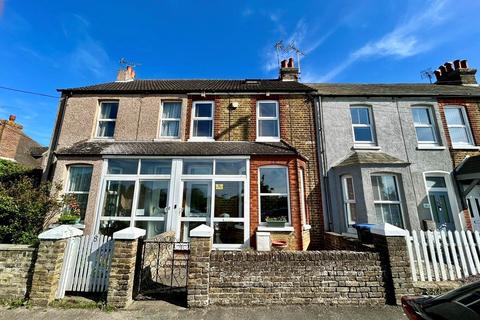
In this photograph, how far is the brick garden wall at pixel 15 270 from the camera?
4297mm

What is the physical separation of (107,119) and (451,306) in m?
12.0

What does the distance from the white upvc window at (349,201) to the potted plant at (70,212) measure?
10.1m

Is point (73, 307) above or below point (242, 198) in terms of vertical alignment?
below

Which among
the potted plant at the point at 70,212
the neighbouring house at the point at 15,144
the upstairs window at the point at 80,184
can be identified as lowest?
the potted plant at the point at 70,212

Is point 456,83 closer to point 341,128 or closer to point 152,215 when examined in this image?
point 341,128

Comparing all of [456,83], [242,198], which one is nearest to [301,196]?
[242,198]

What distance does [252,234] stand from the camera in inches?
299

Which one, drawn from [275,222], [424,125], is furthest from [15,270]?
[424,125]

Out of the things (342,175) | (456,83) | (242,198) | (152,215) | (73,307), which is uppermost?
(456,83)

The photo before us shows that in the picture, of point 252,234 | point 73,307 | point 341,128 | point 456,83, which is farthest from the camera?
point 456,83

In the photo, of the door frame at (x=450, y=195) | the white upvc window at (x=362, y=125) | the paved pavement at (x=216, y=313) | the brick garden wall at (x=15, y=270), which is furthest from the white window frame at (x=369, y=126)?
the brick garden wall at (x=15, y=270)

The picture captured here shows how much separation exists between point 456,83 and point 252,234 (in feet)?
49.1

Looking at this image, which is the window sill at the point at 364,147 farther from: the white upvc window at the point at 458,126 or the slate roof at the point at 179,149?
the white upvc window at the point at 458,126

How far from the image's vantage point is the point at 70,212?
26.0 feet
